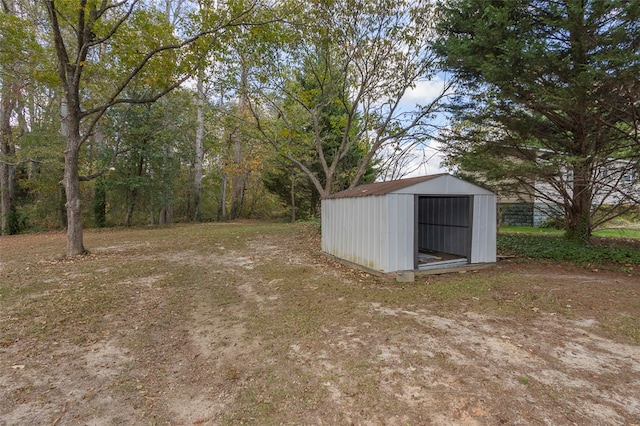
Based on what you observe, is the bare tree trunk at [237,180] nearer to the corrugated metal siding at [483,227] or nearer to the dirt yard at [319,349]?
the dirt yard at [319,349]

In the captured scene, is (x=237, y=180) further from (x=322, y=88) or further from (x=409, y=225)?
(x=409, y=225)

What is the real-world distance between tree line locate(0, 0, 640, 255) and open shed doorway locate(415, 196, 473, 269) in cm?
104

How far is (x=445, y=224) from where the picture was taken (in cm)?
786

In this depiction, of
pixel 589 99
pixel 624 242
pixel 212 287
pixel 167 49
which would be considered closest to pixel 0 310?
pixel 212 287

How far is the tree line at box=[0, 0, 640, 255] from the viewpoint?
237 inches

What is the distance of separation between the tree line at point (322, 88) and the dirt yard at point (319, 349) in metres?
3.23

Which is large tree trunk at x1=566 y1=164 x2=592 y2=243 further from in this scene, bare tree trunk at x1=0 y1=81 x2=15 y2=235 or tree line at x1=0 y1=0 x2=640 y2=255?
bare tree trunk at x1=0 y1=81 x2=15 y2=235

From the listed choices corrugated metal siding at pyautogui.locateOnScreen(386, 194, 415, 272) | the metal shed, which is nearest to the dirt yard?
corrugated metal siding at pyautogui.locateOnScreen(386, 194, 415, 272)

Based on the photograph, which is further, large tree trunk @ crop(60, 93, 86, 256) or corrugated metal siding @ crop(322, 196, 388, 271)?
large tree trunk @ crop(60, 93, 86, 256)

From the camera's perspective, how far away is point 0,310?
4.16 m

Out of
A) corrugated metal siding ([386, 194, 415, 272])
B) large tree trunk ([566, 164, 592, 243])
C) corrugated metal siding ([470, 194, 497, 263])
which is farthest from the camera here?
large tree trunk ([566, 164, 592, 243])

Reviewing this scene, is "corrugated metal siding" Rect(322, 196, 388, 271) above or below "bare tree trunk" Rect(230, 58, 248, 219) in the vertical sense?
below

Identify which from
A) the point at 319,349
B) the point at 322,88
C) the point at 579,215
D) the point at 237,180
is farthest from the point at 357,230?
the point at 237,180

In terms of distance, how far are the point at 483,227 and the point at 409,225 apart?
189 centimetres
